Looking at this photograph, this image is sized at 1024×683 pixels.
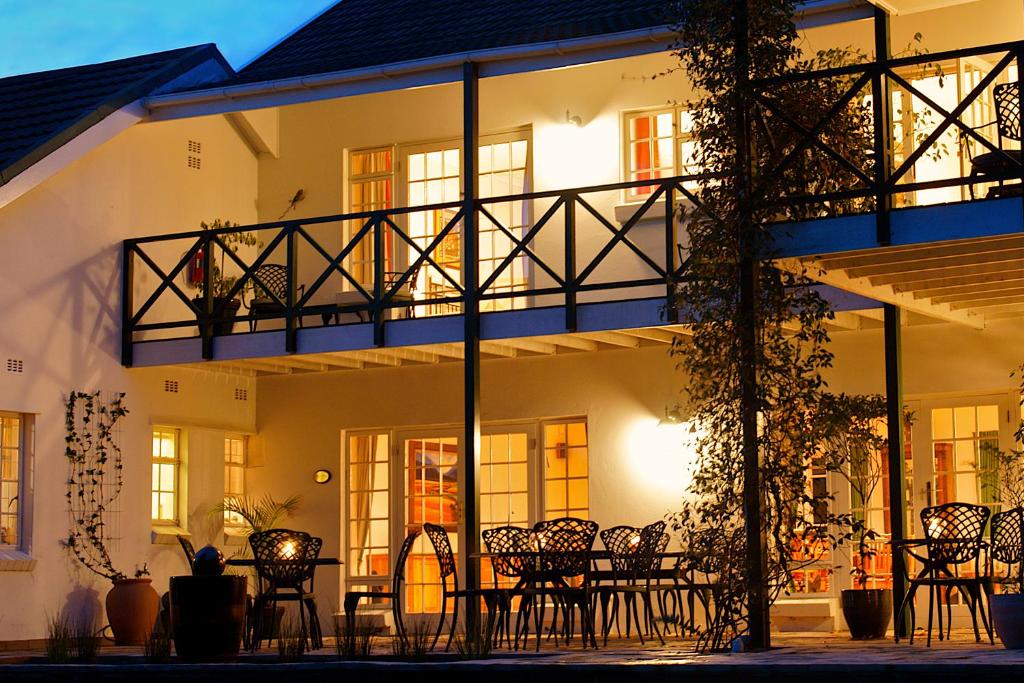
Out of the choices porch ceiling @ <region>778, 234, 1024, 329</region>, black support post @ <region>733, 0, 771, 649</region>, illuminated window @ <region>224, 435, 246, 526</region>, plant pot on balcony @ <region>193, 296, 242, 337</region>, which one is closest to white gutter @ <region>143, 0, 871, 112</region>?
plant pot on balcony @ <region>193, 296, 242, 337</region>

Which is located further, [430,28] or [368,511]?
[368,511]

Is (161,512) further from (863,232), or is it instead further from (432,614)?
(863,232)

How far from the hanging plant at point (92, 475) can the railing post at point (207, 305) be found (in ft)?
2.86

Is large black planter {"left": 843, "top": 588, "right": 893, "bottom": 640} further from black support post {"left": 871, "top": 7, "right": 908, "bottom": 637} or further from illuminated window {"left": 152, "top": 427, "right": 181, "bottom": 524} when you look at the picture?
illuminated window {"left": 152, "top": 427, "right": 181, "bottom": 524}

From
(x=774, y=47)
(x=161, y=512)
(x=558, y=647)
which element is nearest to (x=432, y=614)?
(x=161, y=512)

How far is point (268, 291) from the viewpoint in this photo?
13047mm

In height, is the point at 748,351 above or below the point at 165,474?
above

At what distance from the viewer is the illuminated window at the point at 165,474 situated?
14094 mm

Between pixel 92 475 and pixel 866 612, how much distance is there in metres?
6.17

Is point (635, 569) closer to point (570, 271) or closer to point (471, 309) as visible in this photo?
point (570, 271)

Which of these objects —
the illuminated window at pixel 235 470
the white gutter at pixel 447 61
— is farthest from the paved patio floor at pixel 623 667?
the illuminated window at pixel 235 470

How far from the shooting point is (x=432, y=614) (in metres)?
13.9

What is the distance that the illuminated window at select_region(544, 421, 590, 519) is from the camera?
13.8 meters

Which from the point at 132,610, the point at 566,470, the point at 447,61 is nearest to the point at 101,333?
the point at 132,610
